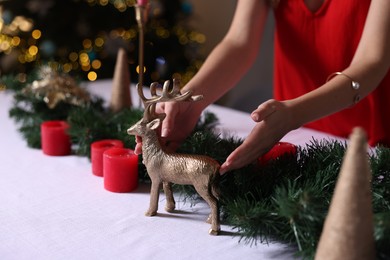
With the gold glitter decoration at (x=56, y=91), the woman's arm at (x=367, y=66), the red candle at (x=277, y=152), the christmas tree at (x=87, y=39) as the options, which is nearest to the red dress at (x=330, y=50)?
the woman's arm at (x=367, y=66)

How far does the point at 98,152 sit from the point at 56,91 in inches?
14.6

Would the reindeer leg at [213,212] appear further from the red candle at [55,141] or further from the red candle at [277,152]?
the red candle at [55,141]

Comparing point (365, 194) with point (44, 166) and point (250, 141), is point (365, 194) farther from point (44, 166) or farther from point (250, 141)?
point (44, 166)

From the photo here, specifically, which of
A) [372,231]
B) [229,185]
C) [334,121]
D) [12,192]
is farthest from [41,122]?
[372,231]

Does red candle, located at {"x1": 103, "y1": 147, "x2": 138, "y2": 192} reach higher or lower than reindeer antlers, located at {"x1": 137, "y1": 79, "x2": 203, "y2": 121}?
lower

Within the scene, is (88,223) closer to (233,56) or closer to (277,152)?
(277,152)

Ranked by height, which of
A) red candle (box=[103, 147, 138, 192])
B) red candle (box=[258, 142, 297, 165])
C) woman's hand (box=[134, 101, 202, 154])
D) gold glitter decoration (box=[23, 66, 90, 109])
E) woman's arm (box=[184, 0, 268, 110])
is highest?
woman's arm (box=[184, 0, 268, 110])

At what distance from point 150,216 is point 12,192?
0.95ft

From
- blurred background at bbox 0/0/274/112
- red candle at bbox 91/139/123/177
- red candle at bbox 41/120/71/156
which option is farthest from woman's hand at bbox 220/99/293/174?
blurred background at bbox 0/0/274/112

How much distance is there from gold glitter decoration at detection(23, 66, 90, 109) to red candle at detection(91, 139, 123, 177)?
293mm

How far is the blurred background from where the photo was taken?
9.57 feet

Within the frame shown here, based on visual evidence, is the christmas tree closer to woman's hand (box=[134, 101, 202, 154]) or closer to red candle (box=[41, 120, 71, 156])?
red candle (box=[41, 120, 71, 156])

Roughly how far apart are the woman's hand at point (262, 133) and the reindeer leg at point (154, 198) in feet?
0.42

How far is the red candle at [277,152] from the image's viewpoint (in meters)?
0.94
